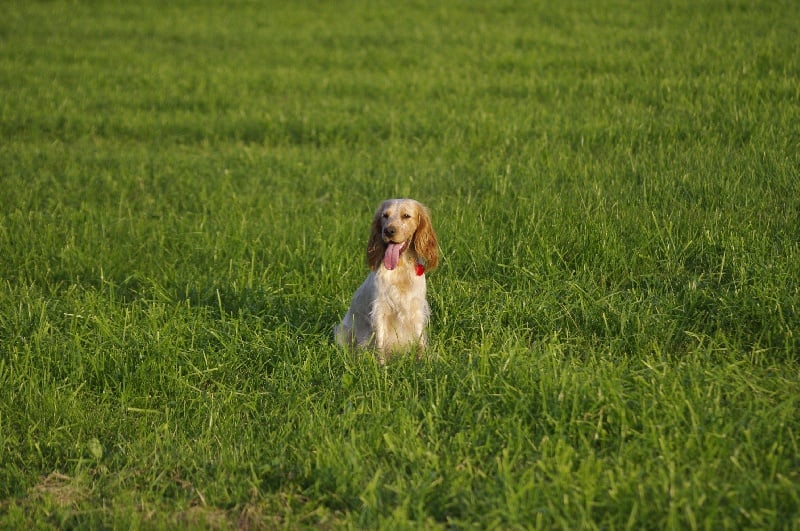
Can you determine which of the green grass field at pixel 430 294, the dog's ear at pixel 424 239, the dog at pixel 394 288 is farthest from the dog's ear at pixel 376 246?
the green grass field at pixel 430 294

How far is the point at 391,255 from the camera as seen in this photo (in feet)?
16.0

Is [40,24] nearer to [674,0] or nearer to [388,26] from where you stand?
[388,26]

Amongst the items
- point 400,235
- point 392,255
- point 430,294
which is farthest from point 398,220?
point 430,294

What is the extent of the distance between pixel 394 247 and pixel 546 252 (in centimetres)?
142

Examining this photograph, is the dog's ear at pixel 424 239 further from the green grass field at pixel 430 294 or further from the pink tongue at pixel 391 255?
the green grass field at pixel 430 294

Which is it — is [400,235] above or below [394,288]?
above

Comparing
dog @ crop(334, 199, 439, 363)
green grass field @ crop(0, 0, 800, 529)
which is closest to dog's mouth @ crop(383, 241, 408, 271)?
dog @ crop(334, 199, 439, 363)

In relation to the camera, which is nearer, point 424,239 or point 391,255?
point 391,255

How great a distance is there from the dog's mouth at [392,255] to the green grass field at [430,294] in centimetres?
54

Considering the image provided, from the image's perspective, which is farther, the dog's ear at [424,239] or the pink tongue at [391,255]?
the dog's ear at [424,239]

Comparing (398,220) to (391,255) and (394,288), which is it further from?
(394,288)

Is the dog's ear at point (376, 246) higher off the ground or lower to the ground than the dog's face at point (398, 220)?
lower

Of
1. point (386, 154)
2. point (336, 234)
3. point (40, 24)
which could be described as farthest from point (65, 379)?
point (40, 24)

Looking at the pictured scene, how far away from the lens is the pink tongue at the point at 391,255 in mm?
4859
